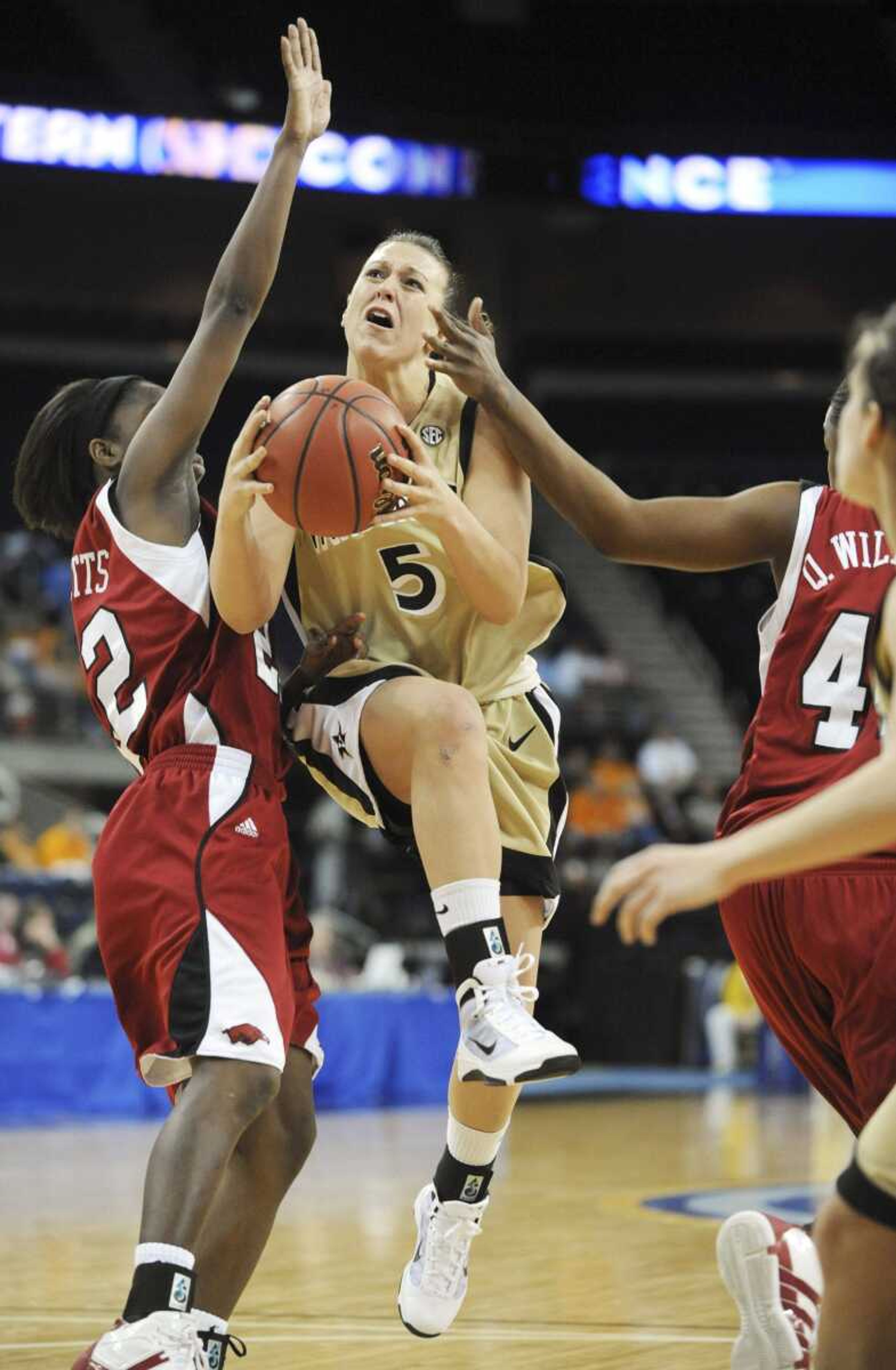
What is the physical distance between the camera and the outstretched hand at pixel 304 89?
13.8 feet

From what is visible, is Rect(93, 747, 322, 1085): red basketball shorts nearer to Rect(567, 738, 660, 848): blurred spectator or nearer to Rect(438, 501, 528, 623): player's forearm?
Rect(438, 501, 528, 623): player's forearm

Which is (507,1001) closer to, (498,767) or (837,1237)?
(498,767)

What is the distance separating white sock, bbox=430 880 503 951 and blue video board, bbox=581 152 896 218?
13678 mm

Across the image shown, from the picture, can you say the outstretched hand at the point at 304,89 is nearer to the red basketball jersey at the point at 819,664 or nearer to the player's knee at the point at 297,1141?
the red basketball jersey at the point at 819,664

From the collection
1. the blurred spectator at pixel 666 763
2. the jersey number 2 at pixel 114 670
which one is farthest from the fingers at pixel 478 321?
the blurred spectator at pixel 666 763

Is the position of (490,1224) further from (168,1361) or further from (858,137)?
(858,137)

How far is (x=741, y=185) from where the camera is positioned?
17.1 m

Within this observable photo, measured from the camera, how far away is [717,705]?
23328 millimetres

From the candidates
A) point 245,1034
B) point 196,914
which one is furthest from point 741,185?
point 245,1034

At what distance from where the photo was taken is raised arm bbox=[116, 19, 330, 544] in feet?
12.8

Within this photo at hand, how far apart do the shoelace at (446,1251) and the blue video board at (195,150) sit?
41.0 feet

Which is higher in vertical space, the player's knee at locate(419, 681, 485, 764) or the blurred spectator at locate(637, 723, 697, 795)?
the player's knee at locate(419, 681, 485, 764)

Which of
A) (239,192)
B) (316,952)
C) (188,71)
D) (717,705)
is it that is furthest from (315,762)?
(717,705)

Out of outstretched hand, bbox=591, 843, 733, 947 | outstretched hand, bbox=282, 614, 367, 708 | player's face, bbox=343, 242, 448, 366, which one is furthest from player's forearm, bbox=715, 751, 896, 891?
player's face, bbox=343, 242, 448, 366
